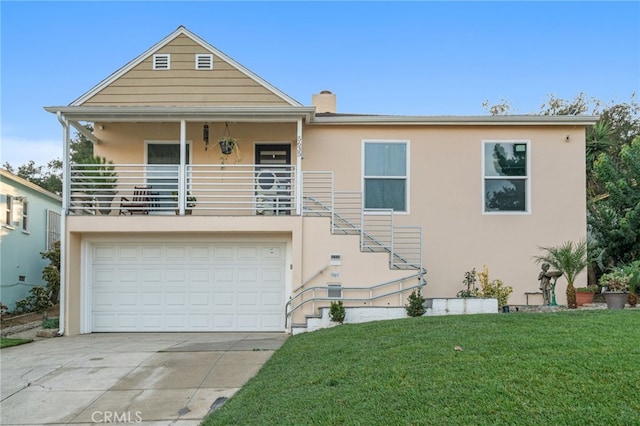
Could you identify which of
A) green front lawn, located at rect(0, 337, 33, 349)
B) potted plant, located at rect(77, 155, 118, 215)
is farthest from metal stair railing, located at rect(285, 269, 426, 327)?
green front lawn, located at rect(0, 337, 33, 349)

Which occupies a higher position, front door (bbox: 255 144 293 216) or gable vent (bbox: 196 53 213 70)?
gable vent (bbox: 196 53 213 70)

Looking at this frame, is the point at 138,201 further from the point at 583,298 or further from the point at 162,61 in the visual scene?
the point at 583,298

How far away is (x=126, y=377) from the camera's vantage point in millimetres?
6926

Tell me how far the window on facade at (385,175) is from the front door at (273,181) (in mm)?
1775

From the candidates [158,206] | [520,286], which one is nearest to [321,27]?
[158,206]

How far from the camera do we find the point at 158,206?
11.7m

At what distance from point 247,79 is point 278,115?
1792 mm

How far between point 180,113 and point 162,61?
2.10 m

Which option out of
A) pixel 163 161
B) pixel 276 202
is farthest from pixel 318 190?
pixel 163 161

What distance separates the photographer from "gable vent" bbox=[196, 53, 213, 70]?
39.3ft

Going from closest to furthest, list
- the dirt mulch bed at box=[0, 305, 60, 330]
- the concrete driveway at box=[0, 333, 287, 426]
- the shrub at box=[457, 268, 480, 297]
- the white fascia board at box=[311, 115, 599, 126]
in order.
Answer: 1. the concrete driveway at box=[0, 333, 287, 426]
2. the shrub at box=[457, 268, 480, 297]
3. the white fascia board at box=[311, 115, 599, 126]
4. the dirt mulch bed at box=[0, 305, 60, 330]

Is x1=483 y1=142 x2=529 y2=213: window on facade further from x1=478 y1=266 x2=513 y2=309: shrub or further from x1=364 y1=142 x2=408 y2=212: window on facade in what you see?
x1=364 y1=142 x2=408 y2=212: window on facade

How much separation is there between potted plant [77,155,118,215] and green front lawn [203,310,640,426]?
5862 mm

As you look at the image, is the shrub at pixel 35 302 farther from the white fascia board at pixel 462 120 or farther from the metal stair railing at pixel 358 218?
the white fascia board at pixel 462 120
